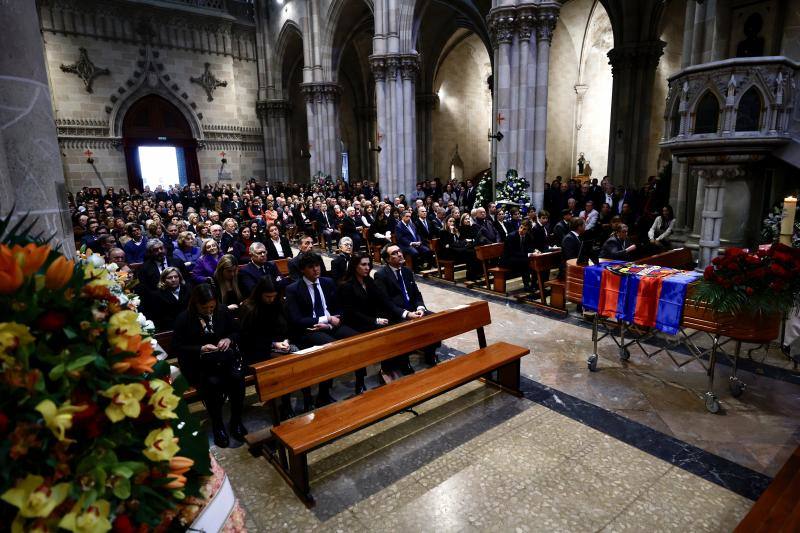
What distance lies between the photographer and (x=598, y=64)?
21.7m

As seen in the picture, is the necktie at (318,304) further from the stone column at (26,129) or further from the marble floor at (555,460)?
the stone column at (26,129)

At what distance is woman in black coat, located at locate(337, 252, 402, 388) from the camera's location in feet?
16.2

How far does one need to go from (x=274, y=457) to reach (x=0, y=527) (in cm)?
257

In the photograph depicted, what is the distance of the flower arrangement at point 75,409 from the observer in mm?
1108

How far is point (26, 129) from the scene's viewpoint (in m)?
2.32

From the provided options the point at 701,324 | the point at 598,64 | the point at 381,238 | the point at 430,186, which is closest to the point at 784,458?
the point at 701,324

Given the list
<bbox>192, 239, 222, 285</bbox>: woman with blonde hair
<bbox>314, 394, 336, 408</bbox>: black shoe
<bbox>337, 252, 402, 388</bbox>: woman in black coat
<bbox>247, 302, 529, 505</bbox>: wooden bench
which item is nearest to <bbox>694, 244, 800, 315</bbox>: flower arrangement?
<bbox>247, 302, 529, 505</bbox>: wooden bench

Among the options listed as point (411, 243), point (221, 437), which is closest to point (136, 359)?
point (221, 437)

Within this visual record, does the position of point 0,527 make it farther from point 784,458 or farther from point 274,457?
point 784,458

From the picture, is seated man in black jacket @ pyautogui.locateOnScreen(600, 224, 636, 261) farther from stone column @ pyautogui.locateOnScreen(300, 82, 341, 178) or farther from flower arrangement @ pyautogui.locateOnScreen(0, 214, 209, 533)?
stone column @ pyautogui.locateOnScreen(300, 82, 341, 178)

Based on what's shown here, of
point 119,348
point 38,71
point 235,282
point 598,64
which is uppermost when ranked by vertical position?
point 598,64

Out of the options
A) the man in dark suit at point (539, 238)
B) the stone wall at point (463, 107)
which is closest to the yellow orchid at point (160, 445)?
the man in dark suit at point (539, 238)

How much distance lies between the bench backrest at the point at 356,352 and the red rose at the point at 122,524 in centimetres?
193

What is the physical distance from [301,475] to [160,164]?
22.6 meters
